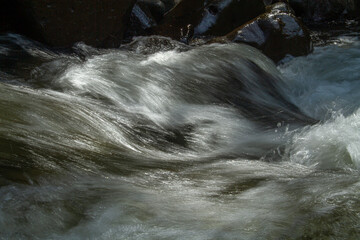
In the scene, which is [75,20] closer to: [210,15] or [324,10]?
[210,15]

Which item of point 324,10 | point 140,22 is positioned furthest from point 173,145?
point 324,10

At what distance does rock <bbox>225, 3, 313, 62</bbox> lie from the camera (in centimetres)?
769

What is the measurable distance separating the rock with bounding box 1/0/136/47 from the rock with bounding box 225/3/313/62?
1665 mm

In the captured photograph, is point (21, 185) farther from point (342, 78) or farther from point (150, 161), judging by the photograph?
point (342, 78)

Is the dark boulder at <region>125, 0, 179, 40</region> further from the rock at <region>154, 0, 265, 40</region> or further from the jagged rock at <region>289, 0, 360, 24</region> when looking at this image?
the jagged rock at <region>289, 0, 360, 24</region>

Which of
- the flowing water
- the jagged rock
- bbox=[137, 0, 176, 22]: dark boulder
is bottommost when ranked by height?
the flowing water

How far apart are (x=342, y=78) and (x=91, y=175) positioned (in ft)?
18.0

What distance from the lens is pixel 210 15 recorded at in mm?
8703

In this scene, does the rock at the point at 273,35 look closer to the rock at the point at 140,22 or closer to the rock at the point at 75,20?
the rock at the point at 140,22

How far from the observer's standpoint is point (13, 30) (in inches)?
268

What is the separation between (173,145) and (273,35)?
13.9ft

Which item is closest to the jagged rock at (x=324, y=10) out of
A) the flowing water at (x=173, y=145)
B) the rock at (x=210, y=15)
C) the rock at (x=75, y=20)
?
the rock at (x=210, y=15)

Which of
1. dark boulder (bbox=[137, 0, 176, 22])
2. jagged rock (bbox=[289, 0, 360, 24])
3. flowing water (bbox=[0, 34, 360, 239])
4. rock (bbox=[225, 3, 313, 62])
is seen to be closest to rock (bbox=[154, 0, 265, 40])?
dark boulder (bbox=[137, 0, 176, 22])

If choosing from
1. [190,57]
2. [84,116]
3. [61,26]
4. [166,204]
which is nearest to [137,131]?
[84,116]
